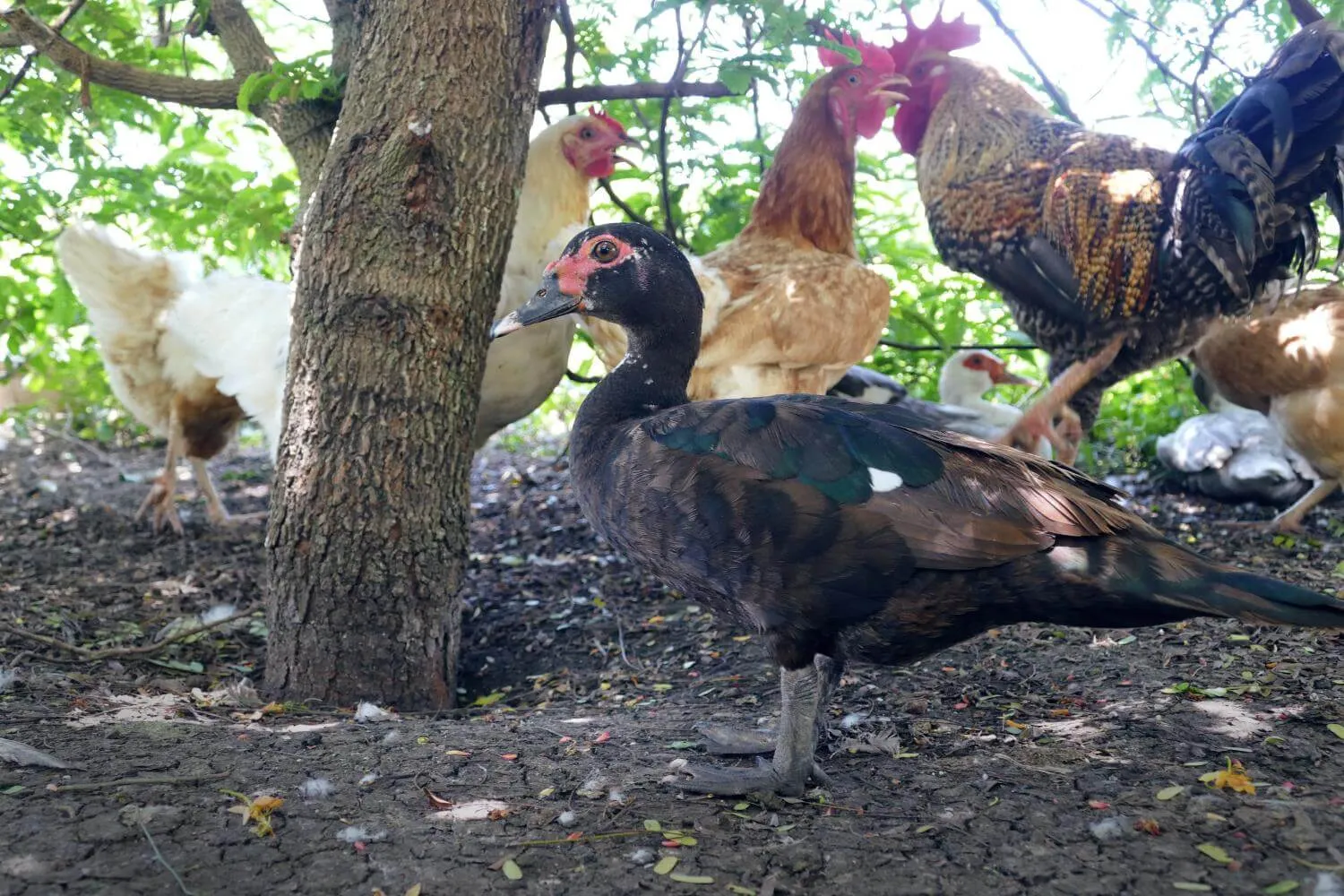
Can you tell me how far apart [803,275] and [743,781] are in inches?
109

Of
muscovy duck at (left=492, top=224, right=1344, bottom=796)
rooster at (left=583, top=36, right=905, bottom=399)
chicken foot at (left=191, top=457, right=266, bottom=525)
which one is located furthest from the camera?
chicken foot at (left=191, top=457, right=266, bottom=525)

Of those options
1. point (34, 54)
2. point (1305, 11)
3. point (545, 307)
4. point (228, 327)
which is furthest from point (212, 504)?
point (1305, 11)

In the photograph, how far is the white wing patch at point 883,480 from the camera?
2.41m

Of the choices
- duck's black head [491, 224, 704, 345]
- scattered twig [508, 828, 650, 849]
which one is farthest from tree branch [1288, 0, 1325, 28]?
scattered twig [508, 828, 650, 849]

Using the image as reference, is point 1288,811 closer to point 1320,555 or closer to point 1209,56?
point 1320,555

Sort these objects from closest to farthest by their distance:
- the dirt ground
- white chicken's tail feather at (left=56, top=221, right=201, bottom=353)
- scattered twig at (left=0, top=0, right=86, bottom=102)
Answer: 1. the dirt ground
2. scattered twig at (left=0, top=0, right=86, bottom=102)
3. white chicken's tail feather at (left=56, top=221, right=201, bottom=353)

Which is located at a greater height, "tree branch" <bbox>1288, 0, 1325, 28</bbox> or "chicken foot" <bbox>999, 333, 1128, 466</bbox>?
"tree branch" <bbox>1288, 0, 1325, 28</bbox>

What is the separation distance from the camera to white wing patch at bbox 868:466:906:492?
2408 millimetres

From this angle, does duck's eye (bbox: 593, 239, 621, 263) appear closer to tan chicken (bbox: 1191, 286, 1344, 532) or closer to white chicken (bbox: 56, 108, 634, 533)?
white chicken (bbox: 56, 108, 634, 533)

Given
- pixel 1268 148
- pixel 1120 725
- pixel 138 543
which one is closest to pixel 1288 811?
pixel 1120 725

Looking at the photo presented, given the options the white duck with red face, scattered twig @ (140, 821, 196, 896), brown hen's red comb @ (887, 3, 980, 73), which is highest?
brown hen's red comb @ (887, 3, 980, 73)

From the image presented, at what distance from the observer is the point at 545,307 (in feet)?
10.3

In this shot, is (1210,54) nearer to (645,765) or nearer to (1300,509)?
(1300,509)

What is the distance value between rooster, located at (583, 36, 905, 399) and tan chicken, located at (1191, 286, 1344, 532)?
185 cm
